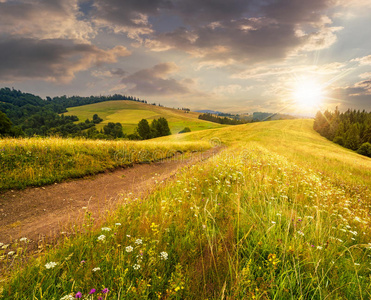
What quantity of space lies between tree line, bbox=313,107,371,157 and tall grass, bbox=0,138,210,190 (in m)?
75.1

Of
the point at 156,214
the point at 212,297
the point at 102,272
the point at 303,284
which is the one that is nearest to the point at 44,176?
the point at 156,214

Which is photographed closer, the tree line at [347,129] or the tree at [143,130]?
the tree line at [347,129]

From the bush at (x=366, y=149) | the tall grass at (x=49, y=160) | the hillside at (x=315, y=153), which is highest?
the tall grass at (x=49, y=160)

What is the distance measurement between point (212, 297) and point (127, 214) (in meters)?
2.66

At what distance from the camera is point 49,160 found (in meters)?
8.38

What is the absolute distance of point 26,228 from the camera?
4387 mm

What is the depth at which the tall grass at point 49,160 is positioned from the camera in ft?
22.6

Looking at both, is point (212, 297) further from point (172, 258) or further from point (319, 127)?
point (319, 127)

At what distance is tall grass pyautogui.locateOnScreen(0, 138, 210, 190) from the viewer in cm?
690

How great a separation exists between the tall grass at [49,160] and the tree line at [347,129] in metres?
75.1

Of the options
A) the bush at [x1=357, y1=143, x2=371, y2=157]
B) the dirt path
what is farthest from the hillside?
the bush at [x1=357, y1=143, x2=371, y2=157]

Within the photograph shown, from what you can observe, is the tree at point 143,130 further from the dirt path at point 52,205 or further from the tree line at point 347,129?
the tree line at point 347,129

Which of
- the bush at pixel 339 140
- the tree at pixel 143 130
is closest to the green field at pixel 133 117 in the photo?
the tree at pixel 143 130

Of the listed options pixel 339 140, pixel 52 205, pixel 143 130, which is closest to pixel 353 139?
pixel 339 140
